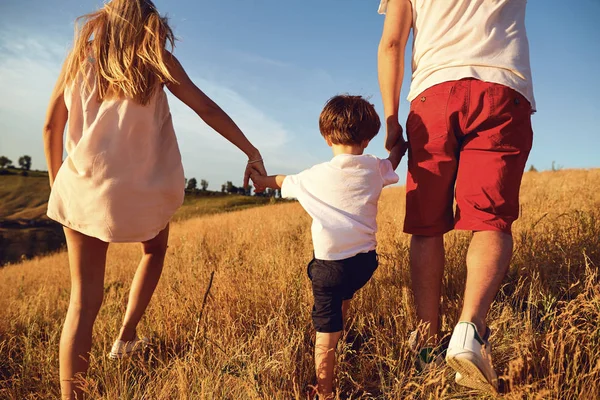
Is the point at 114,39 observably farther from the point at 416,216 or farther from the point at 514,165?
the point at 514,165

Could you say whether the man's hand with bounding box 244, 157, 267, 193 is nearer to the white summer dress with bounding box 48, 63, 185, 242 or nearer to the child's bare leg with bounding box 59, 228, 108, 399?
the white summer dress with bounding box 48, 63, 185, 242

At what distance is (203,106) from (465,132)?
1.42m

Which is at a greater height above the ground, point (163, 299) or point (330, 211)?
point (330, 211)

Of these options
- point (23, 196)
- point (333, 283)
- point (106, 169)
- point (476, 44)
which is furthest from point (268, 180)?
point (23, 196)

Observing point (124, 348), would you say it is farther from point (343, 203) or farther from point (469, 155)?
point (469, 155)

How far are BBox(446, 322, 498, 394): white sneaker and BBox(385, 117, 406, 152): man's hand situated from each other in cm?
105

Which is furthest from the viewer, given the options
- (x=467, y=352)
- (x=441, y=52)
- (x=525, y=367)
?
(x=441, y=52)

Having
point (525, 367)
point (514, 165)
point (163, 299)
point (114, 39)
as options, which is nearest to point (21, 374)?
point (163, 299)

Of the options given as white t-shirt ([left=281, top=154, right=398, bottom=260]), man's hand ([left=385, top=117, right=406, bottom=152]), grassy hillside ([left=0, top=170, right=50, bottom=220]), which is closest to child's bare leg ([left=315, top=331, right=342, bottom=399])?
white t-shirt ([left=281, top=154, right=398, bottom=260])

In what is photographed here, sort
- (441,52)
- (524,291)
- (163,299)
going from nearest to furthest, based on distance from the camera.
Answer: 1. (441,52)
2. (524,291)
3. (163,299)

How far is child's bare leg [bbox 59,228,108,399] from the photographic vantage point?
2.03 m

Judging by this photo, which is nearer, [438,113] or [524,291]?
[438,113]

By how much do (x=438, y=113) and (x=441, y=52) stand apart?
340mm

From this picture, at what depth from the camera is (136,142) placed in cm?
206
